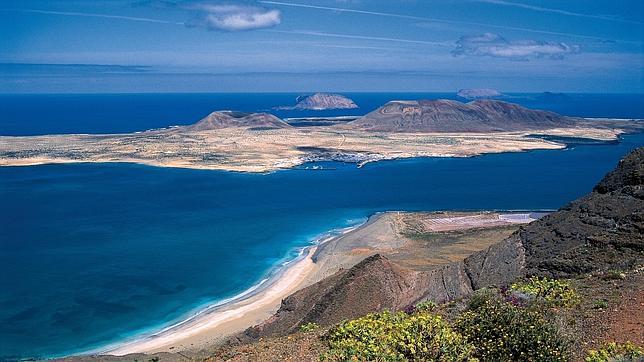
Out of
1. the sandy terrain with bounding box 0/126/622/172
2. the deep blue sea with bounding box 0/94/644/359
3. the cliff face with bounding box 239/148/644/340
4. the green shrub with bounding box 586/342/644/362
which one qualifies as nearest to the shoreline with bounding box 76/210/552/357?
the deep blue sea with bounding box 0/94/644/359

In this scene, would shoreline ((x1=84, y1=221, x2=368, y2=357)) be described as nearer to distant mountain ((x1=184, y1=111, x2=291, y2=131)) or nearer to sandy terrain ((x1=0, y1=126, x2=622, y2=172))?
sandy terrain ((x1=0, y1=126, x2=622, y2=172))

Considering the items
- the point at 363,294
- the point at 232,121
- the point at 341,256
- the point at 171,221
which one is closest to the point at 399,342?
the point at 363,294

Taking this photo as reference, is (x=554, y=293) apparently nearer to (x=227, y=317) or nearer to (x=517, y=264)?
(x=517, y=264)

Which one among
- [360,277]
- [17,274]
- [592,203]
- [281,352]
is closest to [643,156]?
[592,203]

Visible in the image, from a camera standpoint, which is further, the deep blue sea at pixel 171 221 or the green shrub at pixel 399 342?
the deep blue sea at pixel 171 221

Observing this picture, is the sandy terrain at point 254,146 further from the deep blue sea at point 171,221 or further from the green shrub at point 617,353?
the green shrub at point 617,353

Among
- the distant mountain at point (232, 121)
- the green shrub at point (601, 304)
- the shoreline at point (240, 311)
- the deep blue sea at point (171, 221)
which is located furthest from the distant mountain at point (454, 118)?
the green shrub at point (601, 304)
